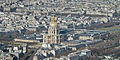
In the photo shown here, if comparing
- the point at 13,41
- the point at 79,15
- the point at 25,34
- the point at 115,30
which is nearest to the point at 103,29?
the point at 115,30

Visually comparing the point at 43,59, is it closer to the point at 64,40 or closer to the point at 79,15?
→ the point at 64,40

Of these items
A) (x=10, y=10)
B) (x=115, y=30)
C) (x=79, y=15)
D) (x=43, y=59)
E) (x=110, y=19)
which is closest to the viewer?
(x=43, y=59)

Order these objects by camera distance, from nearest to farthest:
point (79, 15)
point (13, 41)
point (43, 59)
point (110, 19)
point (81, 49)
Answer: point (43, 59)
point (81, 49)
point (13, 41)
point (110, 19)
point (79, 15)

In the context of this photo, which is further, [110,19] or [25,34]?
[110,19]

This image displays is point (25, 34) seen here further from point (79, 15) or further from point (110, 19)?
point (79, 15)

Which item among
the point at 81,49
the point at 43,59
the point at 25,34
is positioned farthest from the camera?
the point at 25,34

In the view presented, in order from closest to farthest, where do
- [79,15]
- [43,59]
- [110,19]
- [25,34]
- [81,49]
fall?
[43,59] < [81,49] < [25,34] < [110,19] < [79,15]

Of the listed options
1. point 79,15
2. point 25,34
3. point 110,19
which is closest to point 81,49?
point 25,34

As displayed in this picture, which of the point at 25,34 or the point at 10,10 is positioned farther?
the point at 10,10

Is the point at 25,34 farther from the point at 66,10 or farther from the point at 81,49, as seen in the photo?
the point at 66,10
